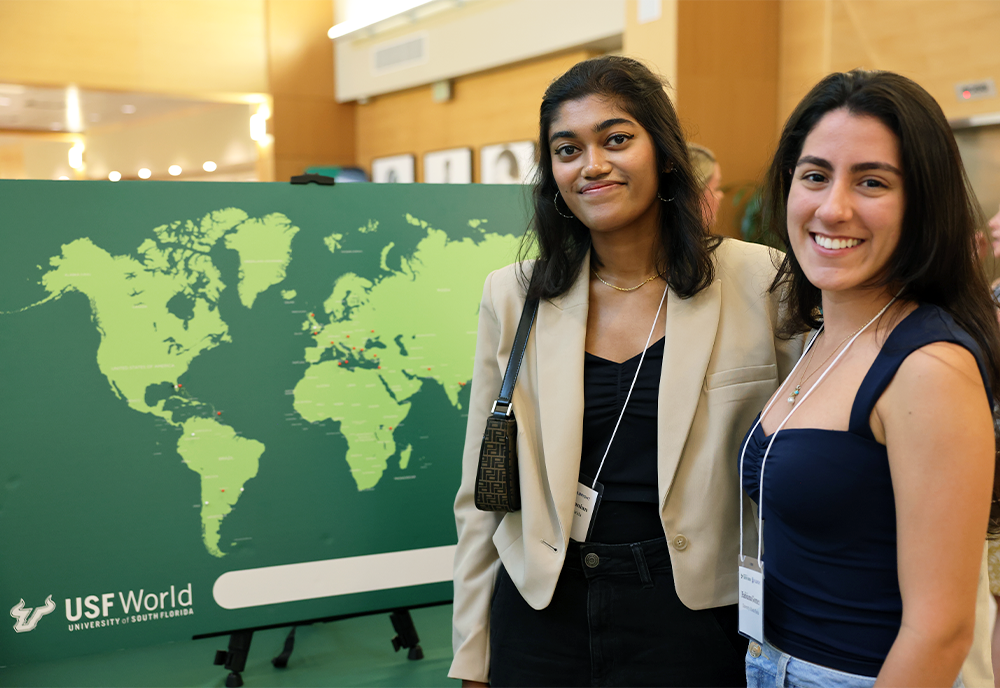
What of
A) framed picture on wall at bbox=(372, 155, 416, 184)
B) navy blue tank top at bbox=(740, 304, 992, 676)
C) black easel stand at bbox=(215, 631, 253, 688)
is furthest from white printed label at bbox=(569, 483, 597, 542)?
framed picture on wall at bbox=(372, 155, 416, 184)

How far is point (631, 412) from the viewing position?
4.73 feet

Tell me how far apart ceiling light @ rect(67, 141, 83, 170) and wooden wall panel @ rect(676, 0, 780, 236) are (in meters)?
11.1

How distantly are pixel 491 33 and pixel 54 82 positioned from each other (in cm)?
512

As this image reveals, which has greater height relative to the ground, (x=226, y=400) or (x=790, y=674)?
(x=226, y=400)

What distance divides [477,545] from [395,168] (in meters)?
9.75

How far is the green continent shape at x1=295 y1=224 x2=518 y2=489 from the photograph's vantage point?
92.9 inches

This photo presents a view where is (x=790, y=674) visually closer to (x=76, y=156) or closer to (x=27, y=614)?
(x=27, y=614)

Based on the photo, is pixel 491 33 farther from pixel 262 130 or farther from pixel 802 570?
pixel 802 570

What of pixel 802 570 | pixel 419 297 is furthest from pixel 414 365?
pixel 802 570

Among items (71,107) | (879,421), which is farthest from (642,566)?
(71,107)

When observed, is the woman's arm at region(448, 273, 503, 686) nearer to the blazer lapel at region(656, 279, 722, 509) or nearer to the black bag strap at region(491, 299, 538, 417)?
the black bag strap at region(491, 299, 538, 417)

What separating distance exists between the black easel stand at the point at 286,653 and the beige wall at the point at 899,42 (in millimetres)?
4395

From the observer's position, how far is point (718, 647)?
1.41m

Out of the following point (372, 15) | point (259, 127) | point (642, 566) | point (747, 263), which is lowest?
point (642, 566)
